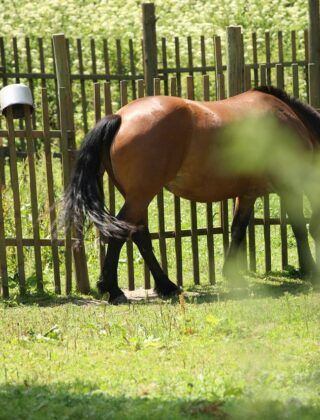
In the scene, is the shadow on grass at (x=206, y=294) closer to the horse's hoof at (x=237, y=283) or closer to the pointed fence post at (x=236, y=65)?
the horse's hoof at (x=237, y=283)

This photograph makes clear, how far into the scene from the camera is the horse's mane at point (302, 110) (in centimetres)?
976

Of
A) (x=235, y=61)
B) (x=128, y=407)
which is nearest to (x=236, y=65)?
(x=235, y=61)

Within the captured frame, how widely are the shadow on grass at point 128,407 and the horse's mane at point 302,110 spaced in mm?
4440

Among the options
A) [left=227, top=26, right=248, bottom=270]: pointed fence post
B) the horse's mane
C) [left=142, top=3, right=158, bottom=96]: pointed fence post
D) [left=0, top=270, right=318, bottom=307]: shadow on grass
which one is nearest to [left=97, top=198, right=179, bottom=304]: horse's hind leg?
[left=0, top=270, right=318, bottom=307]: shadow on grass

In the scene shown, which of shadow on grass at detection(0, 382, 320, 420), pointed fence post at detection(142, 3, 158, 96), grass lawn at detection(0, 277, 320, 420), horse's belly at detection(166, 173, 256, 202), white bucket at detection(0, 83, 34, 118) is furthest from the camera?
pointed fence post at detection(142, 3, 158, 96)

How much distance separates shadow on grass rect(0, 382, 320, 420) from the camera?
552cm

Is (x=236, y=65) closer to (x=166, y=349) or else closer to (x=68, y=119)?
(x=68, y=119)

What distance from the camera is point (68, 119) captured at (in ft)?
31.1

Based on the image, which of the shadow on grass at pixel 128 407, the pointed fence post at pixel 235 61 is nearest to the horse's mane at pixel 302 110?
the pointed fence post at pixel 235 61

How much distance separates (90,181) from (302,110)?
7.00ft

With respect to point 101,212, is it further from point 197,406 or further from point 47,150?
point 197,406

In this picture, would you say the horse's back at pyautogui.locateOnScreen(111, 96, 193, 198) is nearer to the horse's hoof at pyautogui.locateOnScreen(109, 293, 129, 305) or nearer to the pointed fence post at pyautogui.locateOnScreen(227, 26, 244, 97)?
the horse's hoof at pyautogui.locateOnScreen(109, 293, 129, 305)

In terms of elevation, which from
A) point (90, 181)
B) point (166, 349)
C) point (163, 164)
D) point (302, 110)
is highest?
point (302, 110)

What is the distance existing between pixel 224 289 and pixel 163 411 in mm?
4018
